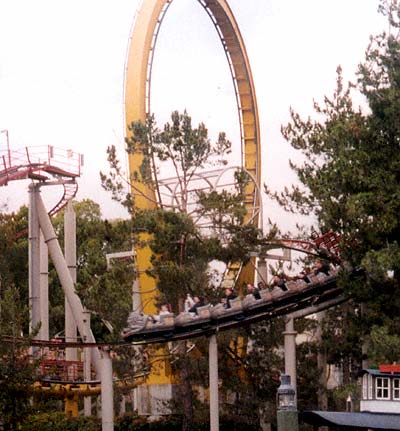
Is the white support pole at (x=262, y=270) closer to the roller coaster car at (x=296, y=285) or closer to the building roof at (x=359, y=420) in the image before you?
the roller coaster car at (x=296, y=285)

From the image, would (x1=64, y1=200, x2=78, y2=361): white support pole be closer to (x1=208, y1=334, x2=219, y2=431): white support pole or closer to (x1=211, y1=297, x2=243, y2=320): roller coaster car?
(x1=208, y1=334, x2=219, y2=431): white support pole

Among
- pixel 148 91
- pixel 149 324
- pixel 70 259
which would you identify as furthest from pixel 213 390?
pixel 148 91

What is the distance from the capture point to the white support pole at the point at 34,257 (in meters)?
31.5

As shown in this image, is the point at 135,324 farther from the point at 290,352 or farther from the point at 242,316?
the point at 290,352

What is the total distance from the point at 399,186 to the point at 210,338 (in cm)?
576

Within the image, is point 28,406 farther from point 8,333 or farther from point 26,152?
point 26,152

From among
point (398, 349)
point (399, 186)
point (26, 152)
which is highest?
point (26, 152)

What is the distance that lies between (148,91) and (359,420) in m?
16.8

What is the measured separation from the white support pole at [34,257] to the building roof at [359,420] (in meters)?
13.5

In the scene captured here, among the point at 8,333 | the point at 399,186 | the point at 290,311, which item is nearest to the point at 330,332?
the point at 290,311

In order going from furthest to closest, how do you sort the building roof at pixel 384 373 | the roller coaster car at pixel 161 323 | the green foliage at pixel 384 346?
1. the roller coaster car at pixel 161 323
2. the green foliage at pixel 384 346
3. the building roof at pixel 384 373

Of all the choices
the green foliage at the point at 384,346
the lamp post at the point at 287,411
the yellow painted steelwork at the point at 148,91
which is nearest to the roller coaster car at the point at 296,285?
the green foliage at the point at 384,346

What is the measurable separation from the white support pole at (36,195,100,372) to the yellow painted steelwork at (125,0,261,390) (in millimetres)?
2078

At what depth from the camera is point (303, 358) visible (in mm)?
32906
